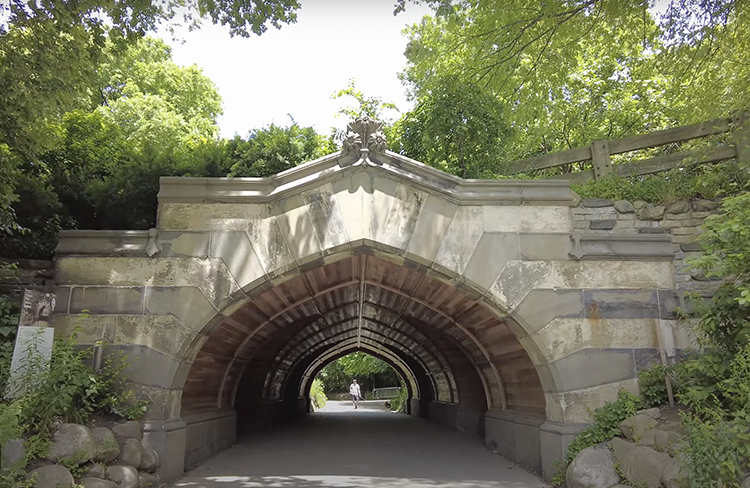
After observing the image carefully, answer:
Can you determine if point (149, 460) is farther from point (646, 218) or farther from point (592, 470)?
point (646, 218)

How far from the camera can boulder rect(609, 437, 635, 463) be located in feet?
18.7

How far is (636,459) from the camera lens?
18.0ft

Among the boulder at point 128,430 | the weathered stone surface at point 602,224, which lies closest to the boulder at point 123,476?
the boulder at point 128,430

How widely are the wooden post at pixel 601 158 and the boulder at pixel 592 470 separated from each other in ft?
15.7

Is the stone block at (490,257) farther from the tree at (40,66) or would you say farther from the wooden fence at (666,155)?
the tree at (40,66)

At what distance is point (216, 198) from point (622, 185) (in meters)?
5.97

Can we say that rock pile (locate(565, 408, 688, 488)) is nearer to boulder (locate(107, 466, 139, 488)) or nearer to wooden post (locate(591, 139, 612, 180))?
wooden post (locate(591, 139, 612, 180))

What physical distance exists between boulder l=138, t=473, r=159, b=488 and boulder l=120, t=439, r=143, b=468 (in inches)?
5.6

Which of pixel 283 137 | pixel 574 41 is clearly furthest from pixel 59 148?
pixel 574 41

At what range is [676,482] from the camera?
496cm

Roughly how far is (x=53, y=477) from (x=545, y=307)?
5452 mm

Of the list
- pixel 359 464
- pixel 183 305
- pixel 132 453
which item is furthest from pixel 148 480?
pixel 359 464

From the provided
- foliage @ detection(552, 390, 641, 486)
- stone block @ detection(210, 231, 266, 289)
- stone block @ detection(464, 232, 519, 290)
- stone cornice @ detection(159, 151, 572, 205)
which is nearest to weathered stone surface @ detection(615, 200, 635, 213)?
stone cornice @ detection(159, 151, 572, 205)

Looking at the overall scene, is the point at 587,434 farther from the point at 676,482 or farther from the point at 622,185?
the point at 622,185
